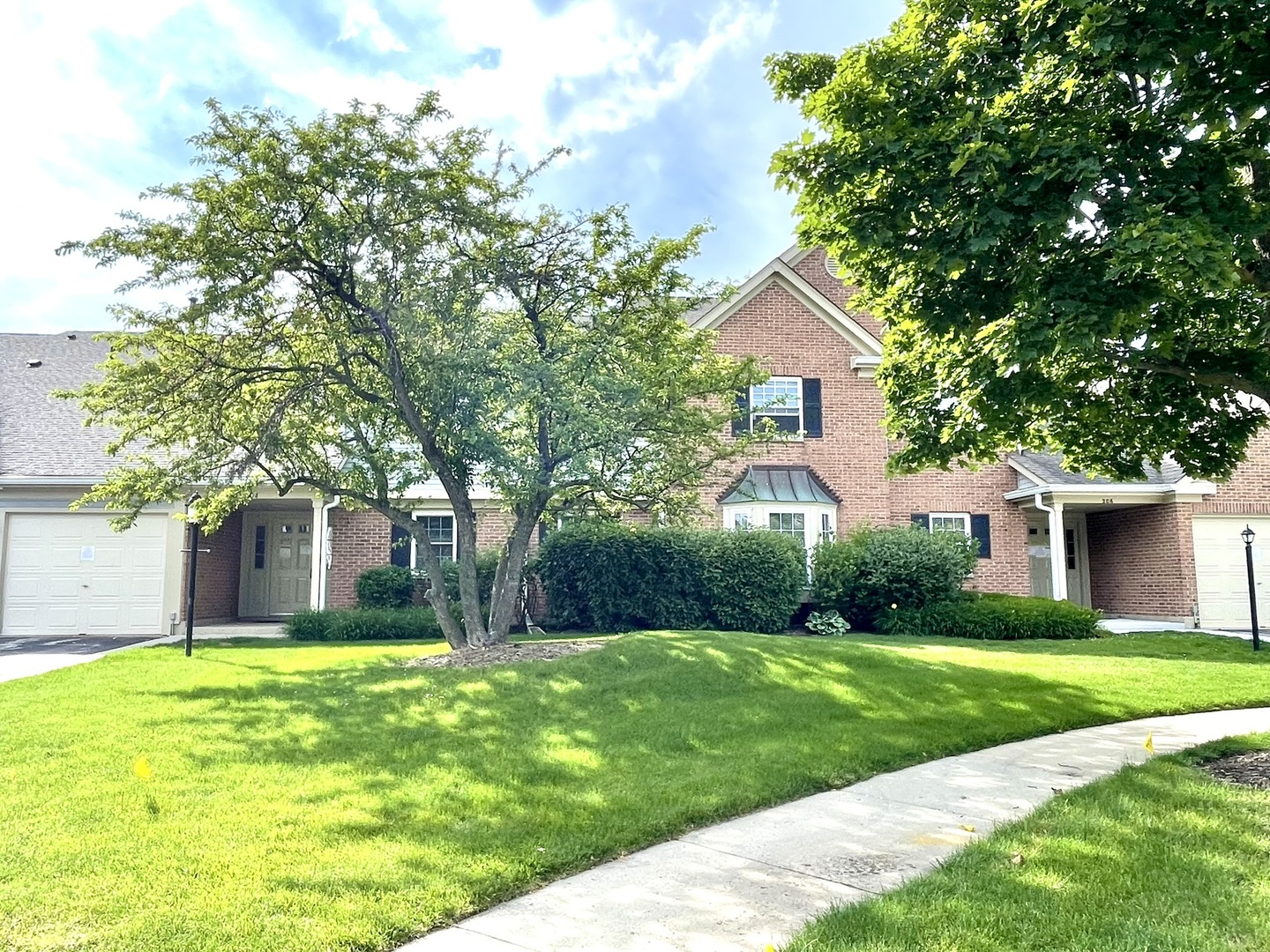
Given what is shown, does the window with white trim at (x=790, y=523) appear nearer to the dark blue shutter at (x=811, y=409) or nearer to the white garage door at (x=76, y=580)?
the dark blue shutter at (x=811, y=409)

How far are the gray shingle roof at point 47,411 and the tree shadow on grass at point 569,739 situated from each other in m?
8.61

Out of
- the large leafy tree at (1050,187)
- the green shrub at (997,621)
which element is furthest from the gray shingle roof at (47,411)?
the green shrub at (997,621)

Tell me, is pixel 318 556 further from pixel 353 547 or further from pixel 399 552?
pixel 399 552

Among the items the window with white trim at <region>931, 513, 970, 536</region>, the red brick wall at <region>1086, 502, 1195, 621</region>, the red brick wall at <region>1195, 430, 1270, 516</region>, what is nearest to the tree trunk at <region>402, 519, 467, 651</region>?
the window with white trim at <region>931, 513, 970, 536</region>

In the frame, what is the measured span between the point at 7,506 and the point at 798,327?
16347mm

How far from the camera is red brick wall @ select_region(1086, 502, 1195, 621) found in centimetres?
1731

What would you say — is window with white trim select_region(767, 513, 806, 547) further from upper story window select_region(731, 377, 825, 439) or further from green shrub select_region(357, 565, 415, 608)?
green shrub select_region(357, 565, 415, 608)

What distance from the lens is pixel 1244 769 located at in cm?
541

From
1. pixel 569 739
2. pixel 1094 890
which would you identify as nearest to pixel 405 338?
pixel 569 739

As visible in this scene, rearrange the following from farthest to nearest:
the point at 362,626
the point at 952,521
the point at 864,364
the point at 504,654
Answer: the point at 864,364
the point at 952,521
the point at 362,626
the point at 504,654

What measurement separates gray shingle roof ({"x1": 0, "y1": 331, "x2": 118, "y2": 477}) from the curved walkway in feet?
46.2

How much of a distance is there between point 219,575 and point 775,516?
12175mm

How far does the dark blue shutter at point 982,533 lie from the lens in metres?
18.1

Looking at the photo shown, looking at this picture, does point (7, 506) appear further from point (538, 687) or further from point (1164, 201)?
point (1164, 201)
